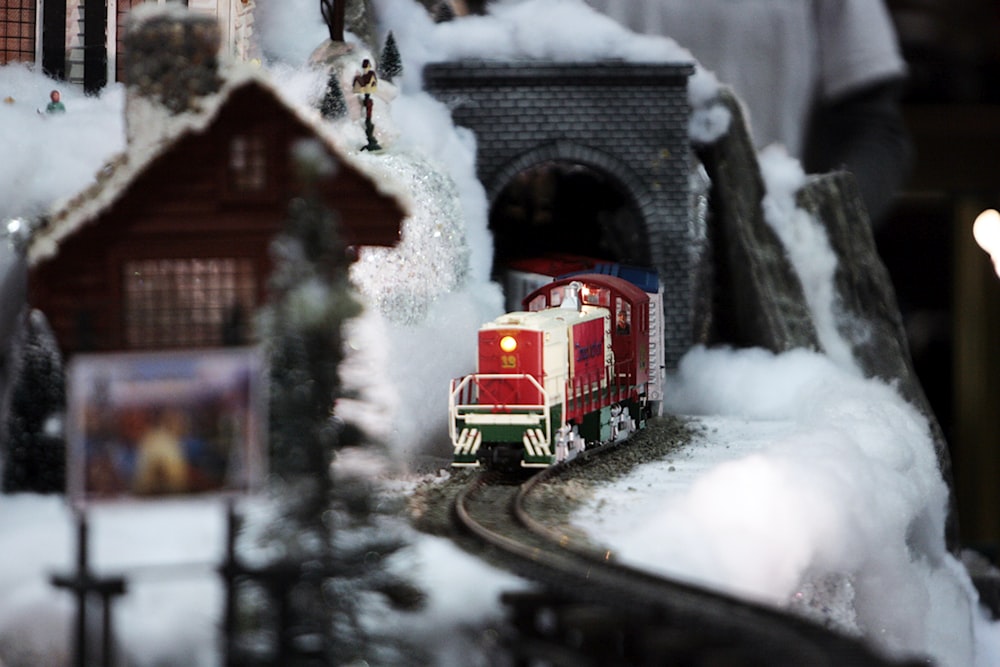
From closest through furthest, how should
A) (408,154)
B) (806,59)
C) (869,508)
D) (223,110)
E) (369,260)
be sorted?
(223,110)
(869,508)
(369,260)
(408,154)
(806,59)

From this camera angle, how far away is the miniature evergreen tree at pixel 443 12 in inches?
770

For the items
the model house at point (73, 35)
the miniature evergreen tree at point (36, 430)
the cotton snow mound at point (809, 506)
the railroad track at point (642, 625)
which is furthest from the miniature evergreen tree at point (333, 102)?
the railroad track at point (642, 625)

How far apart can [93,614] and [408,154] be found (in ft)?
29.2

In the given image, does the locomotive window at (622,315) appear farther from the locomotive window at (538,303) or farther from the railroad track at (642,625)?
the railroad track at (642,625)

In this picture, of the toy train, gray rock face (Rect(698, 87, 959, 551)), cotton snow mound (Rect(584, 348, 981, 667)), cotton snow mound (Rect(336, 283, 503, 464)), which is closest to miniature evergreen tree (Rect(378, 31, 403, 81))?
cotton snow mound (Rect(336, 283, 503, 464))

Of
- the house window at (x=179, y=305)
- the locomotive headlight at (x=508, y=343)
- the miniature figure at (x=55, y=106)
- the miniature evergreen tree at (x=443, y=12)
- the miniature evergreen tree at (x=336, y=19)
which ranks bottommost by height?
the locomotive headlight at (x=508, y=343)

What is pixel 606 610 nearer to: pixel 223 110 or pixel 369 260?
pixel 223 110

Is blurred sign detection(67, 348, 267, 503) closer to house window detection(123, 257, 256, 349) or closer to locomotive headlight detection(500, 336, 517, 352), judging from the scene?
house window detection(123, 257, 256, 349)

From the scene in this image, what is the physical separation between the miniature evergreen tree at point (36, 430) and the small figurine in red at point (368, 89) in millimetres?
6217

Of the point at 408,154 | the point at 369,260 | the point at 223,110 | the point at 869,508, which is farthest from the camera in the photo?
the point at 408,154

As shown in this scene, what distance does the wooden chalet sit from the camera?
30.6ft

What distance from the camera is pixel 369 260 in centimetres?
1562

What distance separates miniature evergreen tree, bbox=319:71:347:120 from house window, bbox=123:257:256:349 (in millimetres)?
7001

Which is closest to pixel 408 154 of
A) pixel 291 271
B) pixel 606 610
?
pixel 291 271
